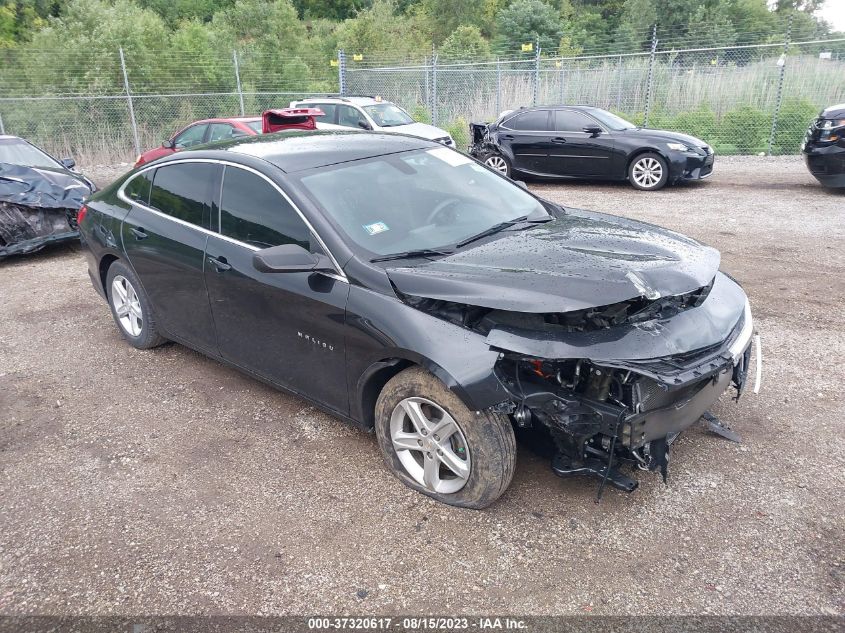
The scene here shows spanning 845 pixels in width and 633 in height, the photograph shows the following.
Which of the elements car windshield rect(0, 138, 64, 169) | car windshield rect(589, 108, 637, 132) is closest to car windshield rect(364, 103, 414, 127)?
car windshield rect(589, 108, 637, 132)

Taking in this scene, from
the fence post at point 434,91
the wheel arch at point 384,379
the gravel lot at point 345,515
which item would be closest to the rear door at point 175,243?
the gravel lot at point 345,515

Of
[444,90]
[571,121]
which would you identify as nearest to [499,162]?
[571,121]

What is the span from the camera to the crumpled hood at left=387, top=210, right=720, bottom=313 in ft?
9.19

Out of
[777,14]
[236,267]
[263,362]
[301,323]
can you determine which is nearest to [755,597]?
[301,323]

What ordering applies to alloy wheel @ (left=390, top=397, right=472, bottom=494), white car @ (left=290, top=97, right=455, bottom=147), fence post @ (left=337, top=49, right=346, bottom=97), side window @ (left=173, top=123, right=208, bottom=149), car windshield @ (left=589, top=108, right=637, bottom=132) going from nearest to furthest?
1. alloy wheel @ (left=390, top=397, right=472, bottom=494)
2. car windshield @ (left=589, top=108, right=637, bottom=132)
3. side window @ (left=173, top=123, right=208, bottom=149)
4. white car @ (left=290, top=97, right=455, bottom=147)
5. fence post @ (left=337, top=49, right=346, bottom=97)

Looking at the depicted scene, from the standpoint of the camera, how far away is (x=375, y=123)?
1336cm

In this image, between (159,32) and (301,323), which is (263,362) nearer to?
(301,323)

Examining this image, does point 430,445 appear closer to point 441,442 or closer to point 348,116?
point 441,442

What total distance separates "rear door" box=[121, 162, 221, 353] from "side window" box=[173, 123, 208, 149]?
7.48 m

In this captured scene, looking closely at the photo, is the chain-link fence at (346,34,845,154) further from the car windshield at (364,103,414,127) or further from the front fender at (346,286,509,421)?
the front fender at (346,286,509,421)

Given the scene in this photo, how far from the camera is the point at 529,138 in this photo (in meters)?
12.0

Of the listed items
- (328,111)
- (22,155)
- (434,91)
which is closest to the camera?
(22,155)

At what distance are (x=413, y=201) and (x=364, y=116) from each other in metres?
10.3

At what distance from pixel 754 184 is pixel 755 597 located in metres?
10.8
